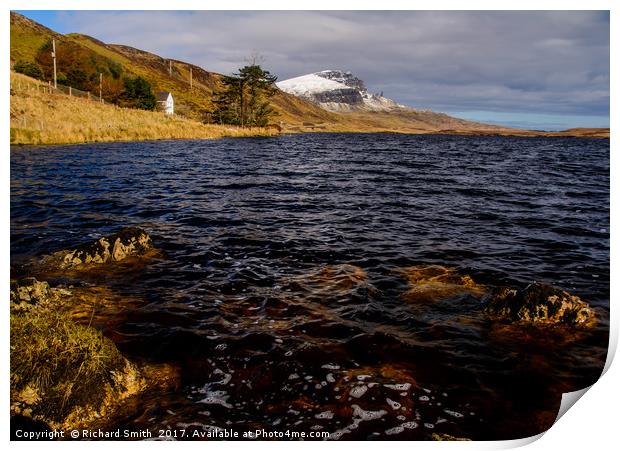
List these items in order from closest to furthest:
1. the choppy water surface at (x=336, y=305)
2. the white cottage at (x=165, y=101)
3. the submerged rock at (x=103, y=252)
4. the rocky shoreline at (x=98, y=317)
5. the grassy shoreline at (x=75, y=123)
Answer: the rocky shoreline at (x=98, y=317) → the choppy water surface at (x=336, y=305) → the submerged rock at (x=103, y=252) → the grassy shoreline at (x=75, y=123) → the white cottage at (x=165, y=101)

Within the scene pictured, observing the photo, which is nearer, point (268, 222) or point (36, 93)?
point (268, 222)

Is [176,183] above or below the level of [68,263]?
above

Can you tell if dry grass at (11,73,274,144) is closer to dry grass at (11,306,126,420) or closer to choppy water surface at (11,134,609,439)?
choppy water surface at (11,134,609,439)

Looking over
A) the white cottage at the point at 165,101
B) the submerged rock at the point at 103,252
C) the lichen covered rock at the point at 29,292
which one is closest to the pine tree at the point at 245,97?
the white cottage at the point at 165,101

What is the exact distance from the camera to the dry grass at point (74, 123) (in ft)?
125

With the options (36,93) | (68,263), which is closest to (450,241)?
(68,263)

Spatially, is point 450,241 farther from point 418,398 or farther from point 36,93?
point 36,93

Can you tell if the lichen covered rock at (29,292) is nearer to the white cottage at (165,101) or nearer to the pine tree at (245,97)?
the pine tree at (245,97)

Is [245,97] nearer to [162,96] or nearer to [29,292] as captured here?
[162,96]

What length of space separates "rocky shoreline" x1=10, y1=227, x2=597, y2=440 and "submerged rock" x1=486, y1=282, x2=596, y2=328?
19 mm

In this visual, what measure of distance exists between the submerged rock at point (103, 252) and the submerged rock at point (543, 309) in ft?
29.2
